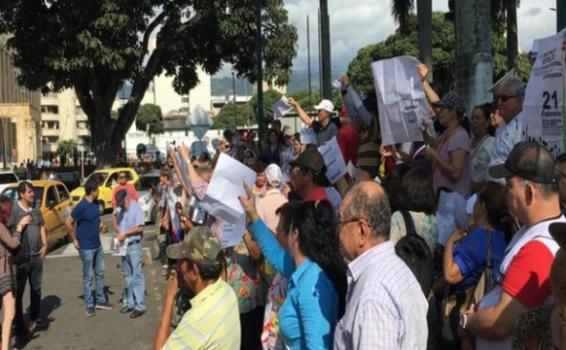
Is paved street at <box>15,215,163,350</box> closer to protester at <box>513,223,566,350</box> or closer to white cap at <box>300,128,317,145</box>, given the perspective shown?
white cap at <box>300,128,317,145</box>

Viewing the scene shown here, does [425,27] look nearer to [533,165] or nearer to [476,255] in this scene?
[476,255]

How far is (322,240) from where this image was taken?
3.49 metres

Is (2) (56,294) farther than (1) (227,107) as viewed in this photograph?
No

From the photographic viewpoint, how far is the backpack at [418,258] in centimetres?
355

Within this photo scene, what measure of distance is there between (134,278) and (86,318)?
82cm

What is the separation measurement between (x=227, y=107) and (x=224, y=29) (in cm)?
7801

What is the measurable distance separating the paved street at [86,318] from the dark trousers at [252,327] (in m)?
2.96

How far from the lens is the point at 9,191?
16.1 meters

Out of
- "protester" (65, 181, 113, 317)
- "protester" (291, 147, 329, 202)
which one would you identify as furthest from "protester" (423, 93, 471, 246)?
"protester" (65, 181, 113, 317)

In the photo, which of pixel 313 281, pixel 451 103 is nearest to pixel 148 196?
pixel 451 103

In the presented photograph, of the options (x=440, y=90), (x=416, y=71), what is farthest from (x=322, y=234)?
(x=440, y=90)

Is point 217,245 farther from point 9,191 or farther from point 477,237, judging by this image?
point 9,191

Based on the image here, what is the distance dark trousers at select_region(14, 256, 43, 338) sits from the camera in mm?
8289

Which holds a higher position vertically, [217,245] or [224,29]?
[224,29]
